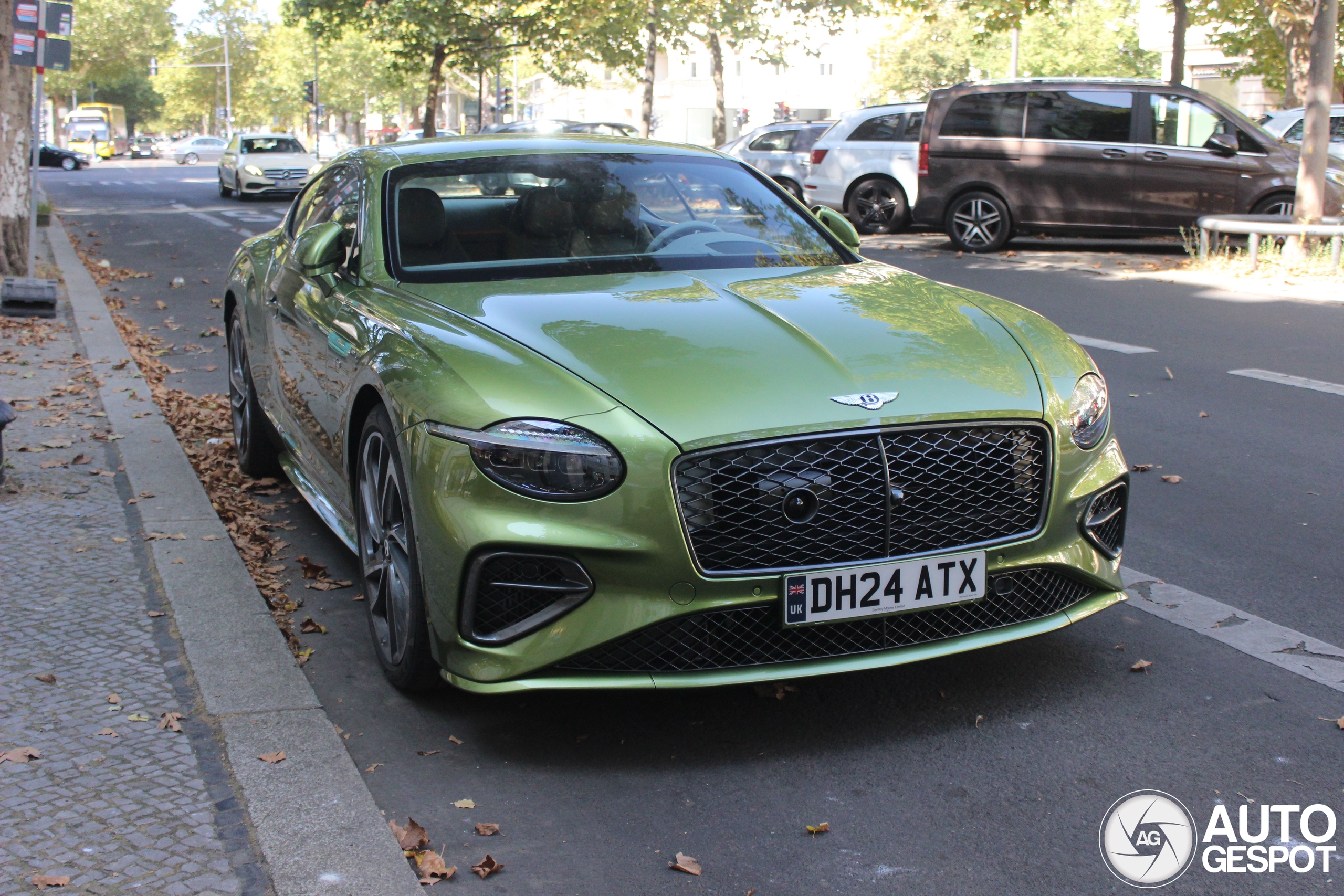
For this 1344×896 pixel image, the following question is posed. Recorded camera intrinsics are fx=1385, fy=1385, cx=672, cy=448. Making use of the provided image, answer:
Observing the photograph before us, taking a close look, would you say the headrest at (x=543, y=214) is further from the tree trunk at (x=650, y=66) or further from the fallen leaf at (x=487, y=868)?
the tree trunk at (x=650, y=66)

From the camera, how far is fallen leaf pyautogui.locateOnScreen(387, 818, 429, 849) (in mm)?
2928

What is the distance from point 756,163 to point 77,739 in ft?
64.3

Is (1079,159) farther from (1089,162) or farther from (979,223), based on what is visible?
(979,223)

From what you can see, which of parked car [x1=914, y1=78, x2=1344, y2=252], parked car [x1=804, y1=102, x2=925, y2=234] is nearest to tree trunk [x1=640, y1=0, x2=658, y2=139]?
parked car [x1=804, y1=102, x2=925, y2=234]

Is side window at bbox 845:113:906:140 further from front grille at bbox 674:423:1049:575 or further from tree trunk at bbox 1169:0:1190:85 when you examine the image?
front grille at bbox 674:423:1049:575

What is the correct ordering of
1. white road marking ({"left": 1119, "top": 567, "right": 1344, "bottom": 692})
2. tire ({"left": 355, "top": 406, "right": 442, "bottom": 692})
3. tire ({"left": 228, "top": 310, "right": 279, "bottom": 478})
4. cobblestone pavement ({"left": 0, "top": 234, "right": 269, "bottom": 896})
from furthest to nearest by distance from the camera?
tire ({"left": 228, "top": 310, "right": 279, "bottom": 478}) → white road marking ({"left": 1119, "top": 567, "right": 1344, "bottom": 692}) → tire ({"left": 355, "top": 406, "right": 442, "bottom": 692}) → cobblestone pavement ({"left": 0, "top": 234, "right": 269, "bottom": 896})

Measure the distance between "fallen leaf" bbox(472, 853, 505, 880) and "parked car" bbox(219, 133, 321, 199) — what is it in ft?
89.9

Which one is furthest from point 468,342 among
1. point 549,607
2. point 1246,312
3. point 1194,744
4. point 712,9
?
point 712,9

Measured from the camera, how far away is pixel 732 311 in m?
3.91

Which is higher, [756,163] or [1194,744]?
[756,163]

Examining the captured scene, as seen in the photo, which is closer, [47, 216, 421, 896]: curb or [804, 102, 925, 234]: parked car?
[47, 216, 421, 896]: curb

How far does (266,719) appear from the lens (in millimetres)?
3490

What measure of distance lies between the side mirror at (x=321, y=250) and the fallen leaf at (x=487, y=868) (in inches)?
92.1

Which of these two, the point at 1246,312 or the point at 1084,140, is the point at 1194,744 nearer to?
the point at 1246,312
